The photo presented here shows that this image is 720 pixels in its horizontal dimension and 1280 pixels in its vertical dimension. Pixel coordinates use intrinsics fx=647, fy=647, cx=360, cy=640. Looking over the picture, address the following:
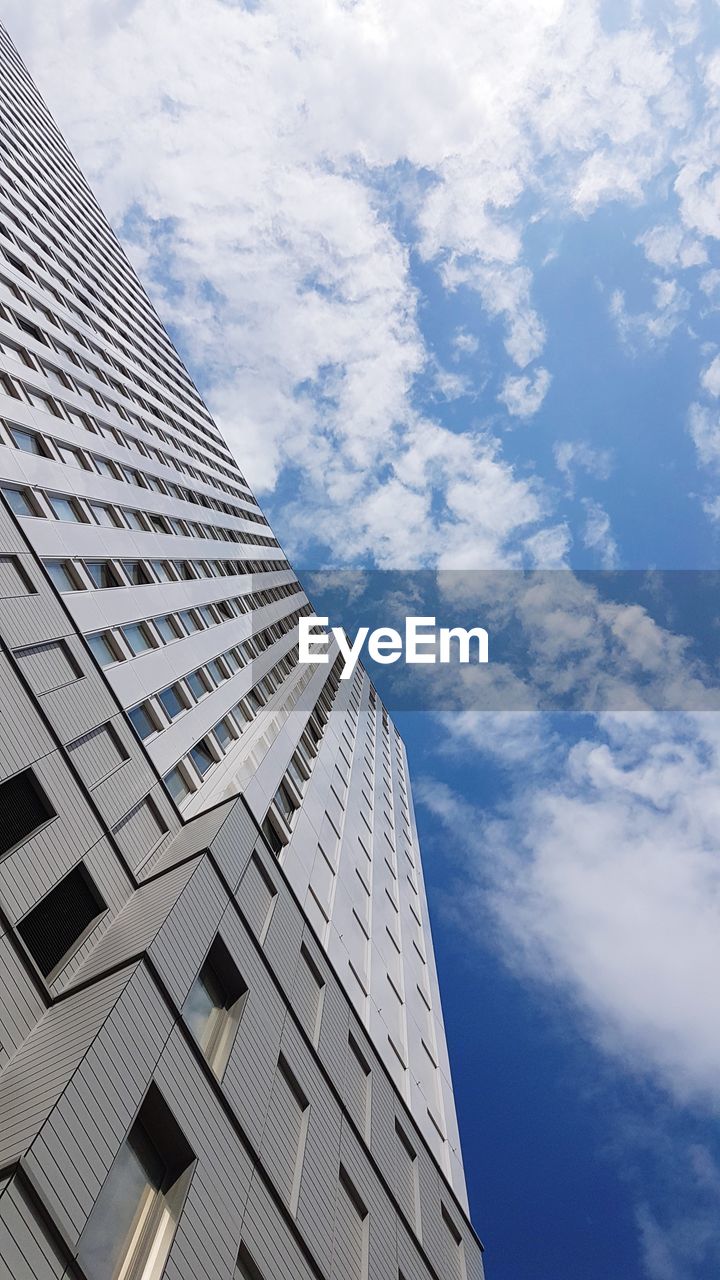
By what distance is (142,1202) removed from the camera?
9969 mm

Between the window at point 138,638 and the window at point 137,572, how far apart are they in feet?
7.60

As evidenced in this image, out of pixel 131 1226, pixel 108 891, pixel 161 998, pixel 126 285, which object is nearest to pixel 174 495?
pixel 108 891

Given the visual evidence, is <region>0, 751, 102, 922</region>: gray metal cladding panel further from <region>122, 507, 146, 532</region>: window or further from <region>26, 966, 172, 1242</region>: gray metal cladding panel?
<region>122, 507, 146, 532</region>: window

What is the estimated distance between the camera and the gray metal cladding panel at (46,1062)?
8312 mm

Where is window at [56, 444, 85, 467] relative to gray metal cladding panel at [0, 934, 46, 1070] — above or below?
above

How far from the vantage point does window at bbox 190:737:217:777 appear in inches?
886

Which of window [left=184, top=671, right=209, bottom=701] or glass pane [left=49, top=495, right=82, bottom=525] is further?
window [left=184, top=671, right=209, bottom=701]

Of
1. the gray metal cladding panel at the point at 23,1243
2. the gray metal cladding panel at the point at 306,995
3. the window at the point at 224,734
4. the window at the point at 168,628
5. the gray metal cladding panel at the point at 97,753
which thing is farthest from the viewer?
the window at the point at 224,734

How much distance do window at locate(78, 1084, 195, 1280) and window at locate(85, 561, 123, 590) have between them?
52.9 ft

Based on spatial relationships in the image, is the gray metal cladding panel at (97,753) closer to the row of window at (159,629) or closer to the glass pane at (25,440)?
the row of window at (159,629)

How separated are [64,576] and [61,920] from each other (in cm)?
1122

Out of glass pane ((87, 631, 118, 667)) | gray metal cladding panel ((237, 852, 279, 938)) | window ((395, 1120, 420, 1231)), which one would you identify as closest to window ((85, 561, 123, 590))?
glass pane ((87, 631, 118, 667))

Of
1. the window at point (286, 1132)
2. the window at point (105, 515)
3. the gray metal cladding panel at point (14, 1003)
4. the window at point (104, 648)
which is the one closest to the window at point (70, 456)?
the window at point (105, 515)

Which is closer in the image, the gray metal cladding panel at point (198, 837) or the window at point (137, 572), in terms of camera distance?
the gray metal cladding panel at point (198, 837)
